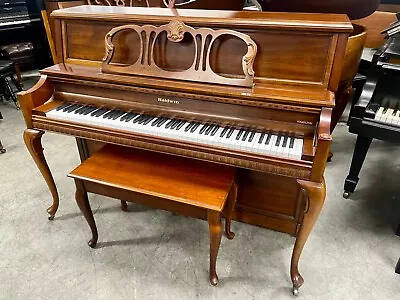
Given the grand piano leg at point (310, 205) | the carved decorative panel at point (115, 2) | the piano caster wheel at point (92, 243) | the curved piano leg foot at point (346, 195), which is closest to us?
the grand piano leg at point (310, 205)

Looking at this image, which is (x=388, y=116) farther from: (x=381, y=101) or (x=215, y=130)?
(x=215, y=130)

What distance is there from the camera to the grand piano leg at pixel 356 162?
2096 mm

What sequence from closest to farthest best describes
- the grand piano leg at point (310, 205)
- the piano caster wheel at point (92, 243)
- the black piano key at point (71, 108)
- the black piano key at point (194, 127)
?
the grand piano leg at point (310, 205) → the black piano key at point (194, 127) → the black piano key at point (71, 108) → the piano caster wheel at point (92, 243)

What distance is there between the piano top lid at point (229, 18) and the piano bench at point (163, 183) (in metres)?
0.72

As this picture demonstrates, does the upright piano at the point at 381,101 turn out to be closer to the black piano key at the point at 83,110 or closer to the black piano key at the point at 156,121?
the black piano key at the point at 156,121

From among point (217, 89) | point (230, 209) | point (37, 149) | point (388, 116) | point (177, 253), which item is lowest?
point (177, 253)

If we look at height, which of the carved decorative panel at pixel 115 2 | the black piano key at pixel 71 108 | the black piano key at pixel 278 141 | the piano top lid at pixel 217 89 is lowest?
the black piano key at pixel 278 141

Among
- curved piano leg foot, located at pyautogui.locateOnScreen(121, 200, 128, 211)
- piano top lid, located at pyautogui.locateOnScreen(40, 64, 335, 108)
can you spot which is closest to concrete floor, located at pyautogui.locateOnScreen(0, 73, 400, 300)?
curved piano leg foot, located at pyautogui.locateOnScreen(121, 200, 128, 211)

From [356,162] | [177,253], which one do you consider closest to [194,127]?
[177,253]

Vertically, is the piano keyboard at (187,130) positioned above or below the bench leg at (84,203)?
above

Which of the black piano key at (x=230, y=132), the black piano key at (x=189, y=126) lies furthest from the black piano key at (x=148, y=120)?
the black piano key at (x=230, y=132)

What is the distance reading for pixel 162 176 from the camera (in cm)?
156

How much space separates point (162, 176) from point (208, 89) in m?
0.49

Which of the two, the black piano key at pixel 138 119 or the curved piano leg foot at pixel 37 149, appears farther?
the curved piano leg foot at pixel 37 149
